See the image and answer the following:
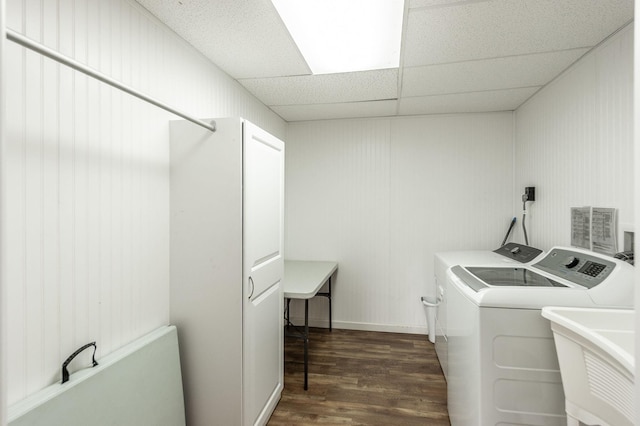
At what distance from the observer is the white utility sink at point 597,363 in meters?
0.91

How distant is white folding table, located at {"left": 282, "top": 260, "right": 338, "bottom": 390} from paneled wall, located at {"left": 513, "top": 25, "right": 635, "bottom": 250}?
1884 mm

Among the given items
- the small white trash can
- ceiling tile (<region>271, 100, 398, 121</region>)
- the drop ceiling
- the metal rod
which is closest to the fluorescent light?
the drop ceiling

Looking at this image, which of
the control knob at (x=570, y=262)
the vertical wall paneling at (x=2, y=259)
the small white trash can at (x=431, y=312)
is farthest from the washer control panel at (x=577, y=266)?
the vertical wall paneling at (x=2, y=259)

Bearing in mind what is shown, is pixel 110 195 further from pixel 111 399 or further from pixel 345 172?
pixel 345 172

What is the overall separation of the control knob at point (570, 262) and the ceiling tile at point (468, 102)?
1.50m

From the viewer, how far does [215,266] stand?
5.30 ft

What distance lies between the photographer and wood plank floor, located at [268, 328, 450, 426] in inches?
80.7

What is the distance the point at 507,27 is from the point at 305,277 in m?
2.26

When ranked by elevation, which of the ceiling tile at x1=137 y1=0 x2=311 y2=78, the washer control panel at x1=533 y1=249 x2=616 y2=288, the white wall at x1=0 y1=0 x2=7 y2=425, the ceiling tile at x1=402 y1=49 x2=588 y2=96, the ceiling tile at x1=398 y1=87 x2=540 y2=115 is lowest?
the washer control panel at x1=533 y1=249 x2=616 y2=288

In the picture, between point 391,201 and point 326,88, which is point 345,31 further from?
point 391,201

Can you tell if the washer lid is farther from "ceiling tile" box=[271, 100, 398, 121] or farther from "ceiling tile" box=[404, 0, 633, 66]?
"ceiling tile" box=[271, 100, 398, 121]

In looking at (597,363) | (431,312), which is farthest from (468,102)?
(597,363)

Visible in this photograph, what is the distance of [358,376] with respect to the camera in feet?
8.28

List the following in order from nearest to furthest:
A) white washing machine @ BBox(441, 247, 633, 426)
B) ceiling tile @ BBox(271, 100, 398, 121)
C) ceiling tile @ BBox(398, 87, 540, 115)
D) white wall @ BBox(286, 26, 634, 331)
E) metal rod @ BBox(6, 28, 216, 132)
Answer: metal rod @ BBox(6, 28, 216, 132), white washing machine @ BBox(441, 247, 633, 426), ceiling tile @ BBox(398, 87, 540, 115), ceiling tile @ BBox(271, 100, 398, 121), white wall @ BBox(286, 26, 634, 331)
